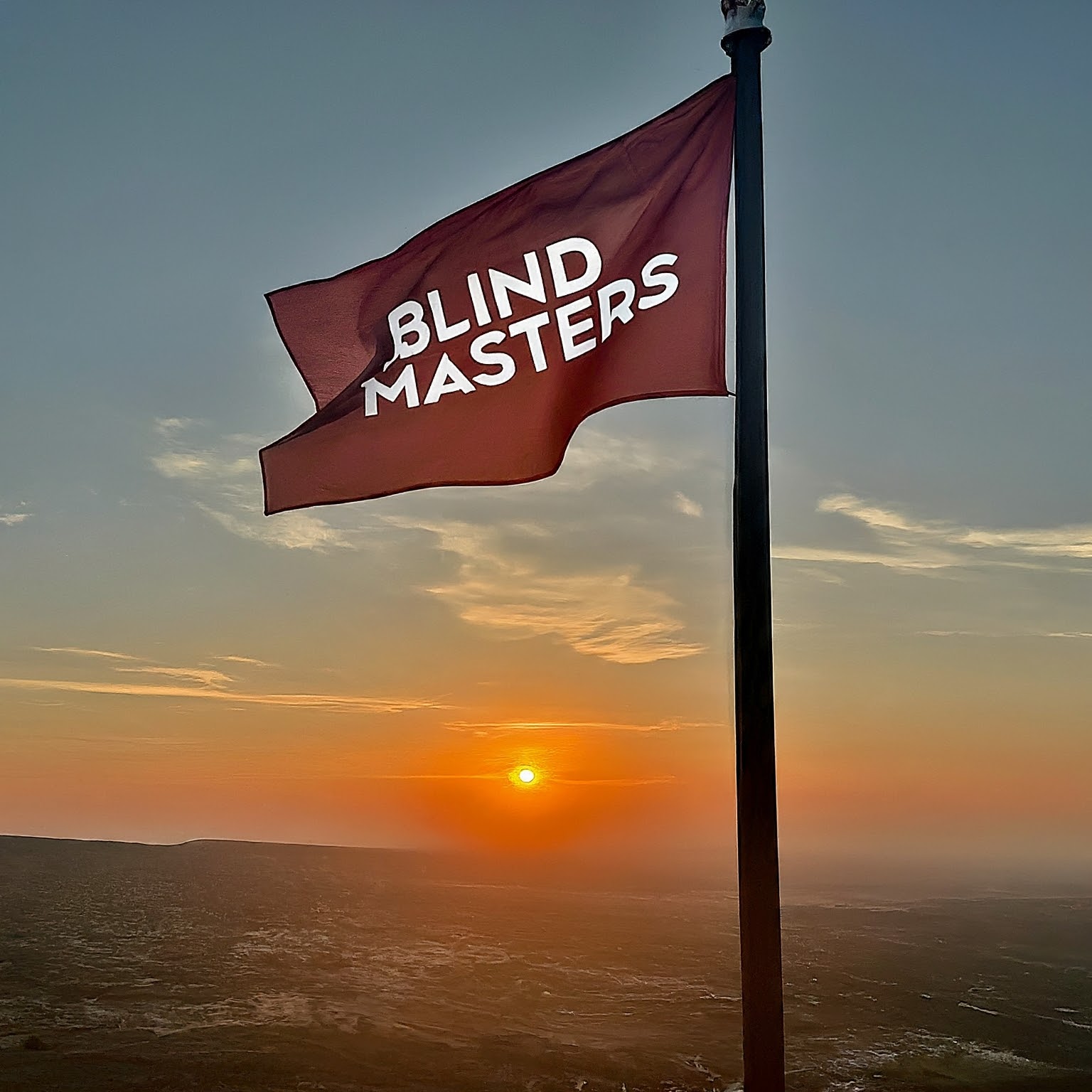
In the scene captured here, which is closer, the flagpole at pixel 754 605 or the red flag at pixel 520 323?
the flagpole at pixel 754 605

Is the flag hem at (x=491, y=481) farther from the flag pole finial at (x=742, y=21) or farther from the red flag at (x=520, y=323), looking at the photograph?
the flag pole finial at (x=742, y=21)

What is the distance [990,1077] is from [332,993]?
13520mm

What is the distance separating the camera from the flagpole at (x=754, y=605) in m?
5.20

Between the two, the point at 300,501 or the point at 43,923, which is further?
the point at 43,923

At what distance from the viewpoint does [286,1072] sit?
61.4 ft

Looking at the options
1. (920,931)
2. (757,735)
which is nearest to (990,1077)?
(757,735)

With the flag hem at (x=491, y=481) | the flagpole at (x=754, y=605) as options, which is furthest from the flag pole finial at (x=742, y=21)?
the flag hem at (x=491, y=481)

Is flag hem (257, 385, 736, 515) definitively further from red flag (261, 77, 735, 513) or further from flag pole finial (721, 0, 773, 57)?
flag pole finial (721, 0, 773, 57)

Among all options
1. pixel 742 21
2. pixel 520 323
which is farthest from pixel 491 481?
pixel 742 21

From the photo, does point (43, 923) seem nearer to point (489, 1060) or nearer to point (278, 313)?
point (489, 1060)

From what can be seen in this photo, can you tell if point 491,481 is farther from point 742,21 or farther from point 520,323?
point 742,21

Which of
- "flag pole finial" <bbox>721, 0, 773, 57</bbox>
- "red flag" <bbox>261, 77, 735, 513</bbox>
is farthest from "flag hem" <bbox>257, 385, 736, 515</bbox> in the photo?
"flag pole finial" <bbox>721, 0, 773, 57</bbox>

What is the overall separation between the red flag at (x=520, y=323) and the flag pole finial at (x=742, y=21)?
0.24 meters

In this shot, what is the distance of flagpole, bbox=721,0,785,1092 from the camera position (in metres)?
5.20
